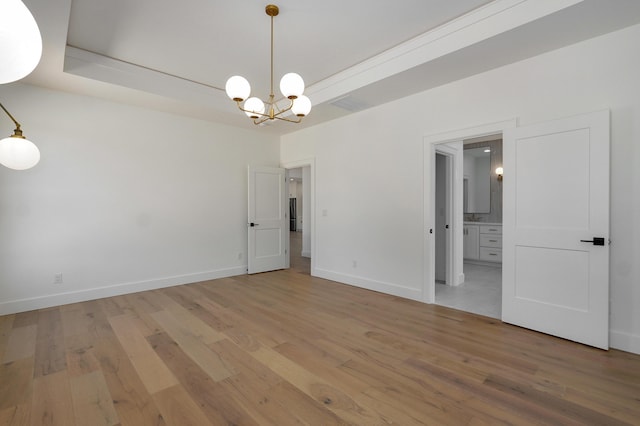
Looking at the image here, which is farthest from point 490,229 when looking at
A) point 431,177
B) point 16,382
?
point 16,382

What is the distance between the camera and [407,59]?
333cm

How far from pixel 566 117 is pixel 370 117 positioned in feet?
8.07

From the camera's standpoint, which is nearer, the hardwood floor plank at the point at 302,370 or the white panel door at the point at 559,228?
the hardwood floor plank at the point at 302,370

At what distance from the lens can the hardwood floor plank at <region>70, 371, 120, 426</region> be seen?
1793 mm

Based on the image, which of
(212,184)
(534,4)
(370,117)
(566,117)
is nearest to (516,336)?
(566,117)

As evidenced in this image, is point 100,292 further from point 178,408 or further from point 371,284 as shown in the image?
point 371,284

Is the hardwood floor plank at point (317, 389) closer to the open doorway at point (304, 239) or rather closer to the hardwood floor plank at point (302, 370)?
the hardwood floor plank at point (302, 370)

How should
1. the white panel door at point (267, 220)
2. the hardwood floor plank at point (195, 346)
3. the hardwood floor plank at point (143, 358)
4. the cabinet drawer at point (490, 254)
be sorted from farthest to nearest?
1. the cabinet drawer at point (490, 254)
2. the white panel door at point (267, 220)
3. the hardwood floor plank at point (195, 346)
4. the hardwood floor plank at point (143, 358)

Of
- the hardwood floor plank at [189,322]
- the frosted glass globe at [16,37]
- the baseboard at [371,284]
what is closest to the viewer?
the frosted glass globe at [16,37]

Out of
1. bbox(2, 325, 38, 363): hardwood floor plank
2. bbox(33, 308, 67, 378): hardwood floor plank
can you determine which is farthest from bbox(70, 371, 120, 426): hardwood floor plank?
bbox(2, 325, 38, 363): hardwood floor plank

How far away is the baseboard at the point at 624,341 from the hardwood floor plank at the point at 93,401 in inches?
156

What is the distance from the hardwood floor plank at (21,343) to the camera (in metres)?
2.57

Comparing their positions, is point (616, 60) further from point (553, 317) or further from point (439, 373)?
point (439, 373)

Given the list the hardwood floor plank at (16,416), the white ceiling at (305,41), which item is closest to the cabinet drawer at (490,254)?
the white ceiling at (305,41)
